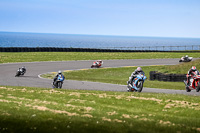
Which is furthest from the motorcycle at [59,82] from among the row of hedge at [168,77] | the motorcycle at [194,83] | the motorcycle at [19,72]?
the row of hedge at [168,77]

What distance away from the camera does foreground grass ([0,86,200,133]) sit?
8656mm

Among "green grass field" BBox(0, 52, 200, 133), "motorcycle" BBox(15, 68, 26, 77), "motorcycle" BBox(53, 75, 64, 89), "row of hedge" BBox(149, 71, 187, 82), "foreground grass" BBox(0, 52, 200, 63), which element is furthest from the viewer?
"foreground grass" BBox(0, 52, 200, 63)

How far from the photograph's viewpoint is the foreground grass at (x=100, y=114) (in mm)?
8656

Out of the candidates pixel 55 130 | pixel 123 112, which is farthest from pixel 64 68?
pixel 55 130

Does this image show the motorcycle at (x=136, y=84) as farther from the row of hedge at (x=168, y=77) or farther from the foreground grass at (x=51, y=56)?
the foreground grass at (x=51, y=56)

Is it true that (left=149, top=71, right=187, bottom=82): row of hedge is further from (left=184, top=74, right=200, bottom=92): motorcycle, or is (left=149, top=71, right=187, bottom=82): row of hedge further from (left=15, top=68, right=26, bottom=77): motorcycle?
(left=15, top=68, right=26, bottom=77): motorcycle

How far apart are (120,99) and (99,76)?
56.7ft

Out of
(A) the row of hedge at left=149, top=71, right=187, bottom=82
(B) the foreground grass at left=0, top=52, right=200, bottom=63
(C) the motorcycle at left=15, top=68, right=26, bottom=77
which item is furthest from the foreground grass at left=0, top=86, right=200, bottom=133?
(B) the foreground grass at left=0, top=52, right=200, bottom=63

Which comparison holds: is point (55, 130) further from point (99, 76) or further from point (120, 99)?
point (99, 76)

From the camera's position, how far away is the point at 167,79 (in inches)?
1062

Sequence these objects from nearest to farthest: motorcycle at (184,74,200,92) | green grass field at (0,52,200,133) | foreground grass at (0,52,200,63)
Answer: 1. green grass field at (0,52,200,133)
2. motorcycle at (184,74,200,92)
3. foreground grass at (0,52,200,63)

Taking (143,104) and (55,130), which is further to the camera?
(143,104)

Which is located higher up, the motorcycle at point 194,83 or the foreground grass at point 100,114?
the motorcycle at point 194,83

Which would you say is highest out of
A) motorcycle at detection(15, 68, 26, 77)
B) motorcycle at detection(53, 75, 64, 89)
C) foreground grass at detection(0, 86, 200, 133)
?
motorcycle at detection(15, 68, 26, 77)
